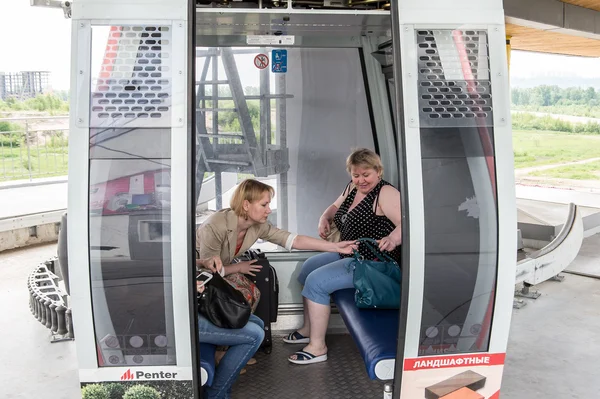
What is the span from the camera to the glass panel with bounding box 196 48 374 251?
187 inches

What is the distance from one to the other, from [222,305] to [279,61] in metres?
2.03

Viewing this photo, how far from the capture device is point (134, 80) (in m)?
2.83

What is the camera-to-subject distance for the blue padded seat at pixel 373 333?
3.23 metres

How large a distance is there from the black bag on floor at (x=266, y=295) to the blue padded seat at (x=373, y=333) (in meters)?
0.49

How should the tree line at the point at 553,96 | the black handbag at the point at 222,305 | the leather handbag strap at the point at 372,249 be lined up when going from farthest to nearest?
1. the tree line at the point at 553,96
2. the leather handbag strap at the point at 372,249
3. the black handbag at the point at 222,305

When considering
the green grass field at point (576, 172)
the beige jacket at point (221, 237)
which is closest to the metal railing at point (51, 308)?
the beige jacket at point (221, 237)

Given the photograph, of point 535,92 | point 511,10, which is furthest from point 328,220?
point 535,92

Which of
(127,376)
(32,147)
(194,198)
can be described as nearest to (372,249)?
(194,198)

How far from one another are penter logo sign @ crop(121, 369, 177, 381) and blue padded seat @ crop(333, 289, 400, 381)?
36.5 inches

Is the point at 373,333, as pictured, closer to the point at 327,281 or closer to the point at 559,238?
the point at 327,281

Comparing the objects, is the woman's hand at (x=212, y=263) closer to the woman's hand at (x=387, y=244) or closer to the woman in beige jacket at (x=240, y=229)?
the woman in beige jacket at (x=240, y=229)

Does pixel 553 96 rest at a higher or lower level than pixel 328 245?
higher

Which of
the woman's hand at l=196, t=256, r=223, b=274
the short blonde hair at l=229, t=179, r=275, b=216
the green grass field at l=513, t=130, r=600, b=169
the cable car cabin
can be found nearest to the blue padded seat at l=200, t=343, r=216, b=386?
the cable car cabin

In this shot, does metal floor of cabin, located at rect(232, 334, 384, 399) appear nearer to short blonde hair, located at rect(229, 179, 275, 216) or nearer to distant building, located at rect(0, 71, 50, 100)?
short blonde hair, located at rect(229, 179, 275, 216)
